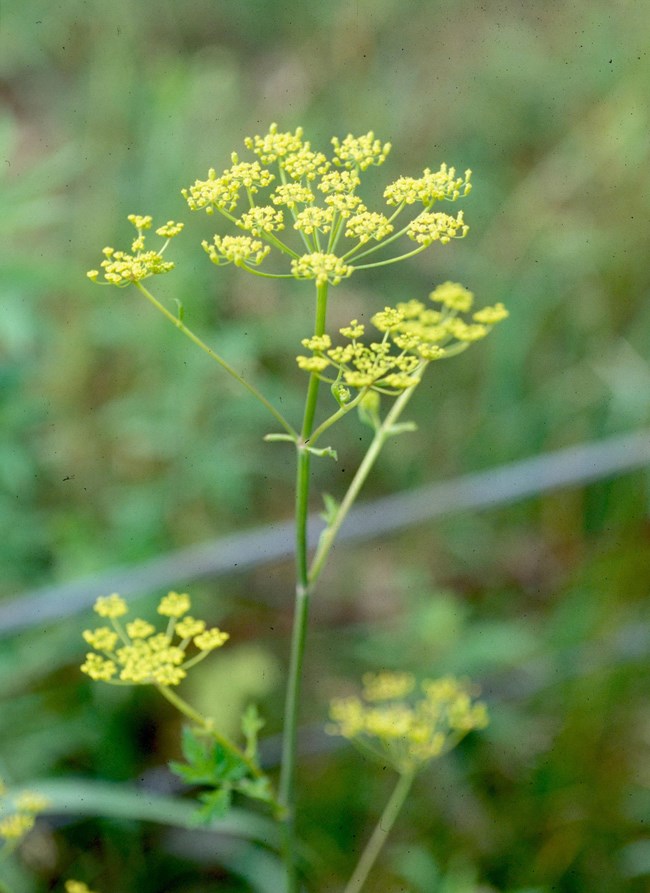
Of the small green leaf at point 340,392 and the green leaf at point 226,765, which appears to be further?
the green leaf at point 226,765

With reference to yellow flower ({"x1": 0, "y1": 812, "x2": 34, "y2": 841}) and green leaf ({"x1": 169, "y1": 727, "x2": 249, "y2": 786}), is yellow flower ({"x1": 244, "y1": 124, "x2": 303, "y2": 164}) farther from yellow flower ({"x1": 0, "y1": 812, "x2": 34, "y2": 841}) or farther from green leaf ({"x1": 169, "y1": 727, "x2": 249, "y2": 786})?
yellow flower ({"x1": 0, "y1": 812, "x2": 34, "y2": 841})

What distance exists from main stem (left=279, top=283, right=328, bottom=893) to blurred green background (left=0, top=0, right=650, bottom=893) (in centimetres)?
97

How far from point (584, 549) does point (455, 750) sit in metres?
1.14

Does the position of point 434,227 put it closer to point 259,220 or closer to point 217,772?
point 259,220

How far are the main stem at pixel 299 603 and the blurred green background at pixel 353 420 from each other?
0.97m

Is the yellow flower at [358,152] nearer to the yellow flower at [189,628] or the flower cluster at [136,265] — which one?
the flower cluster at [136,265]

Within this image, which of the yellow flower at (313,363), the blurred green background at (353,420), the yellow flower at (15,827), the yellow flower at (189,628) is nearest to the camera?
the yellow flower at (313,363)

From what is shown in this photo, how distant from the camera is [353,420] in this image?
383 cm

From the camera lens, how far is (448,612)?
3.15 meters

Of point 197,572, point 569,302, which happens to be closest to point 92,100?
point 569,302

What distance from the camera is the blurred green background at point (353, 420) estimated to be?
276 cm

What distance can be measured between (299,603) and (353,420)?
264cm

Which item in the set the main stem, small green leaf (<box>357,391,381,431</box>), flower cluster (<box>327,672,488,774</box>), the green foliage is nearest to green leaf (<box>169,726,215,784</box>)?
the green foliage

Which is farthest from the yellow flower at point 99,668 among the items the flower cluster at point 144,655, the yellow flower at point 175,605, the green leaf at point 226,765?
the green leaf at point 226,765
